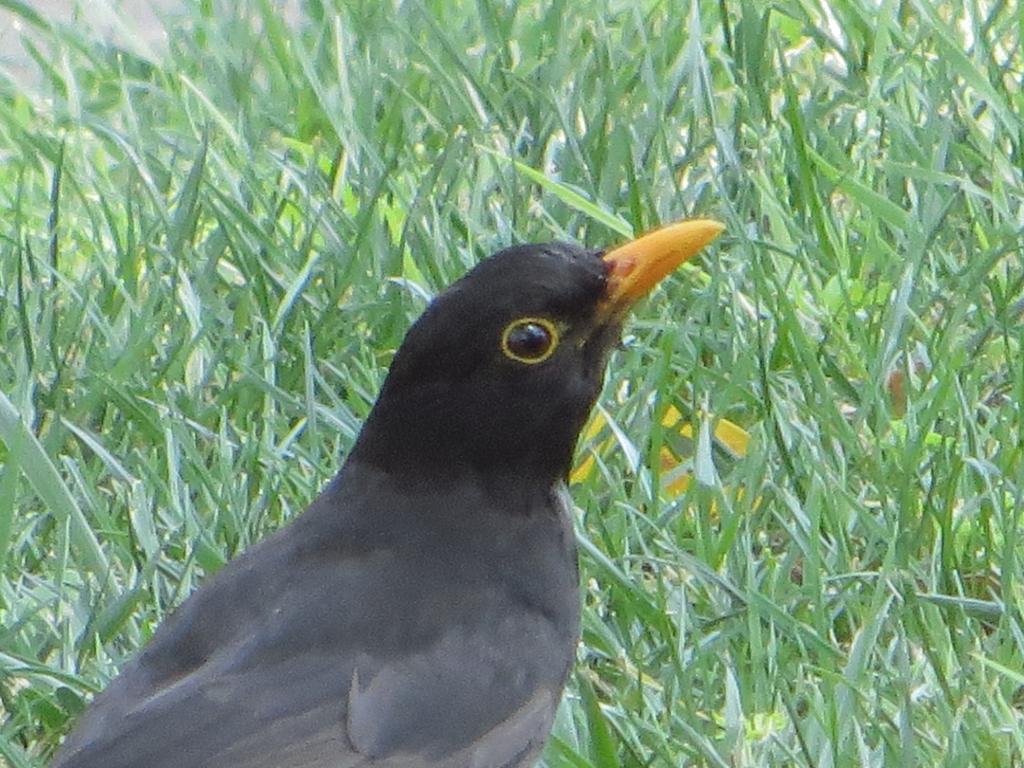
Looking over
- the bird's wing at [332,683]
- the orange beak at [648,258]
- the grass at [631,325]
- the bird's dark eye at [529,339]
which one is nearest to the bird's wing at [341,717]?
the bird's wing at [332,683]

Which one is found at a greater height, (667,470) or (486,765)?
(486,765)

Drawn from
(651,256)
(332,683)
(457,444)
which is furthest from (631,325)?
(332,683)

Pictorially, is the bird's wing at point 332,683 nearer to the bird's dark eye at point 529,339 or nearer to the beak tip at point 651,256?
the bird's dark eye at point 529,339

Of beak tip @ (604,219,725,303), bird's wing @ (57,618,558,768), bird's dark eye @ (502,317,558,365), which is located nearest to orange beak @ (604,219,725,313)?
beak tip @ (604,219,725,303)

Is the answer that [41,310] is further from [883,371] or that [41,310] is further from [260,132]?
[883,371]

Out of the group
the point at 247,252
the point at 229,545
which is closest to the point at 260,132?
the point at 247,252

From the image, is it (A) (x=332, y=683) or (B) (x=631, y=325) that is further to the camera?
(B) (x=631, y=325)

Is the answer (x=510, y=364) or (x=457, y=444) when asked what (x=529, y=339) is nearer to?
(x=510, y=364)
